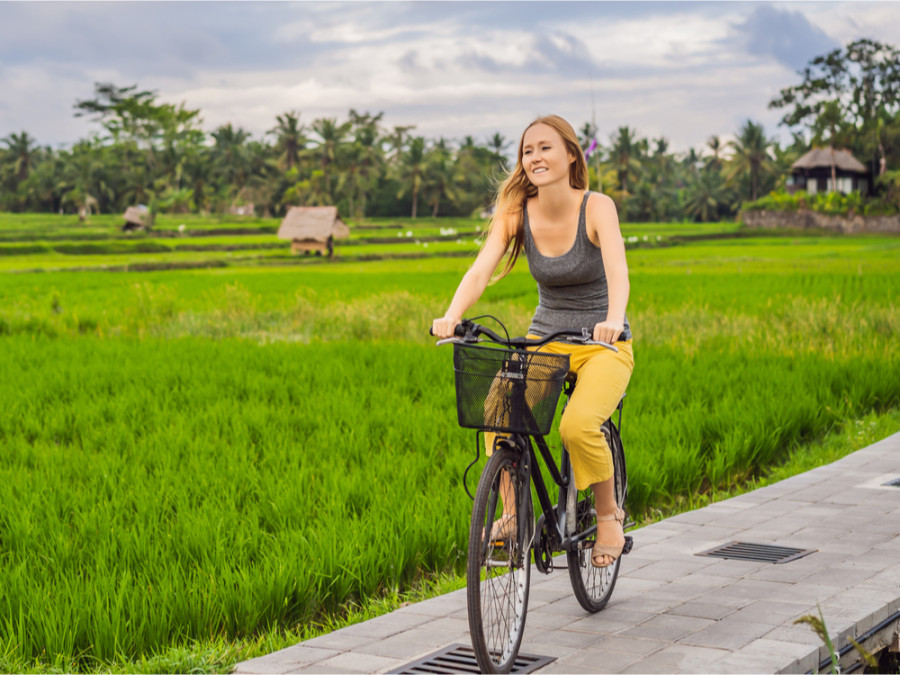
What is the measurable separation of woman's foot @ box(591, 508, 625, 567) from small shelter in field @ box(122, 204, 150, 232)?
58.3 m

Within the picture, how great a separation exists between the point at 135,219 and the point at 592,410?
5918 centimetres

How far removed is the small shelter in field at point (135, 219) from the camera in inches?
2323

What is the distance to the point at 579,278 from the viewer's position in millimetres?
3689

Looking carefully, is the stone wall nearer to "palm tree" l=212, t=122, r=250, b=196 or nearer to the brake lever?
"palm tree" l=212, t=122, r=250, b=196

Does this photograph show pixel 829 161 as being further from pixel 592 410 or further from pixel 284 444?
pixel 592 410

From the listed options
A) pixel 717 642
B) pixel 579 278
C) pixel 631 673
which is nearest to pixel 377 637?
pixel 631 673

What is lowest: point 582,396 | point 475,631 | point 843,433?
point 843,433

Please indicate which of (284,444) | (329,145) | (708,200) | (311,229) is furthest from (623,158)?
(284,444)

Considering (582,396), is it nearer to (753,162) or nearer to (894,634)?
(894,634)

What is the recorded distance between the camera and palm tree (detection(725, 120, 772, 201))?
261 ft

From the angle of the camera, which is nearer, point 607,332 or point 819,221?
Answer: point 607,332

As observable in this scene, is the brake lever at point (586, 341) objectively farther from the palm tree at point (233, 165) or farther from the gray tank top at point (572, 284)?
the palm tree at point (233, 165)

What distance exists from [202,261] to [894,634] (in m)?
40.7

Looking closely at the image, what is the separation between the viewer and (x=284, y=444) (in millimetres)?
6910
